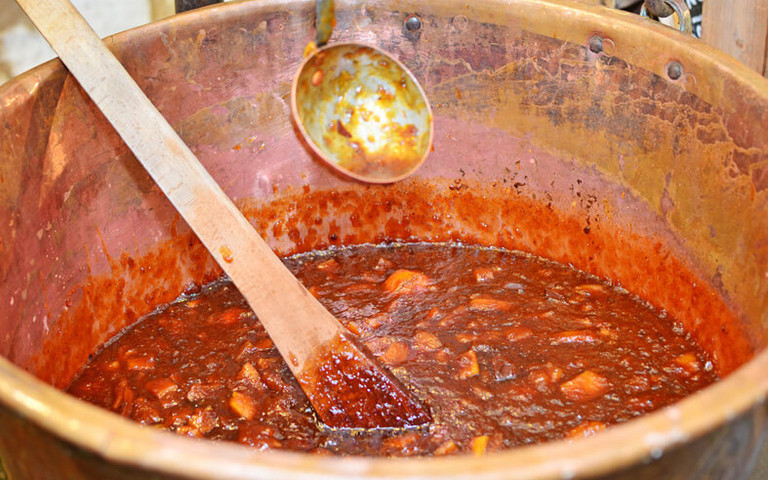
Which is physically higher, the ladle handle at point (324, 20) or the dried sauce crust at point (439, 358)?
the ladle handle at point (324, 20)

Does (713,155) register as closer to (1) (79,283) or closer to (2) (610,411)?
(2) (610,411)

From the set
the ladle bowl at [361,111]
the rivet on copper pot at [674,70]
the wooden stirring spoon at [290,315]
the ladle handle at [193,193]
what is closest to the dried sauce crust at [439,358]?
the wooden stirring spoon at [290,315]

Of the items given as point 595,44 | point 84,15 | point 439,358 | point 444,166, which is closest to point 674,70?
point 595,44

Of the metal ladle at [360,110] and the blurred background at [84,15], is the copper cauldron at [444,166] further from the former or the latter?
the blurred background at [84,15]

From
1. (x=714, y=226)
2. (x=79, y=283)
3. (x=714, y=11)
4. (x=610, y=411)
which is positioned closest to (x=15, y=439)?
(x=79, y=283)

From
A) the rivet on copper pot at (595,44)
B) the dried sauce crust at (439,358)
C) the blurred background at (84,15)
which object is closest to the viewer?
the dried sauce crust at (439,358)

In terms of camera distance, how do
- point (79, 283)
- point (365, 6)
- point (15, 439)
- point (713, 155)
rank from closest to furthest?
1. point (15, 439)
2. point (713, 155)
3. point (79, 283)
4. point (365, 6)

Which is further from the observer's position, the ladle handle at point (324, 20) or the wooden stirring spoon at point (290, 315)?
the ladle handle at point (324, 20)

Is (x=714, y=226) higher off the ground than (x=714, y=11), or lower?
lower
